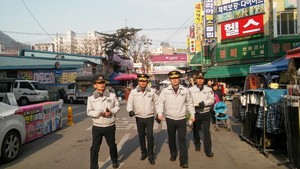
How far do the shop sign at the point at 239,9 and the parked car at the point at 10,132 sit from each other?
2189cm

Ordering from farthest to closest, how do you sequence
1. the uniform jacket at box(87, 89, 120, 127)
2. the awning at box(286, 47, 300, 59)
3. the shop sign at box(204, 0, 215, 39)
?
the shop sign at box(204, 0, 215, 39), the awning at box(286, 47, 300, 59), the uniform jacket at box(87, 89, 120, 127)

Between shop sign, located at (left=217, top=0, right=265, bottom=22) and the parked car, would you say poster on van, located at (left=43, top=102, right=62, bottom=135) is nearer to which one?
the parked car

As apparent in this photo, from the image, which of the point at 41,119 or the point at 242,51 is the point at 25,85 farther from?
the point at 242,51

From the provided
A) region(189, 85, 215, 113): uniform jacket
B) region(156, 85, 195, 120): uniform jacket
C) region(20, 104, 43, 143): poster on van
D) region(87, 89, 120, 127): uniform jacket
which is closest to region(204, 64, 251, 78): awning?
region(189, 85, 215, 113): uniform jacket

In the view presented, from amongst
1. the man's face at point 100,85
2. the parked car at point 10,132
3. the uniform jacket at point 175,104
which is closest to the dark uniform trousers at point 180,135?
the uniform jacket at point 175,104

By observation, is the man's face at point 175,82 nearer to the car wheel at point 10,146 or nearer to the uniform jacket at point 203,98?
the uniform jacket at point 203,98

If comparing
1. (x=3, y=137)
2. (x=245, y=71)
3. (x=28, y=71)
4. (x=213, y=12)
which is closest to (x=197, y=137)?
(x=3, y=137)

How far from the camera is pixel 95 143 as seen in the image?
612 centimetres

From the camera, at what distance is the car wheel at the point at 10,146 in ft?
23.6

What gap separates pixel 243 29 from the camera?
2670cm

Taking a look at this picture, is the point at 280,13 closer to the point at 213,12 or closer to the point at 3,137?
the point at 213,12

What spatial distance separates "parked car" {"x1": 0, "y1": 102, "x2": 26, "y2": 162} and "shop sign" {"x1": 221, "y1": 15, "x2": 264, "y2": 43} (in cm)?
2159

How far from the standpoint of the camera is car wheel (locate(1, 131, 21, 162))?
720 cm

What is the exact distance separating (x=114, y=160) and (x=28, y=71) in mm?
30727
